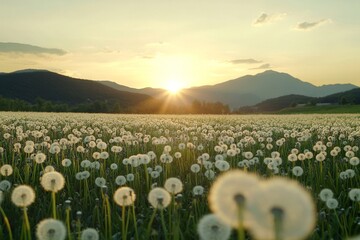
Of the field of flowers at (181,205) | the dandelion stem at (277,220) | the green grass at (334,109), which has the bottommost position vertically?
the field of flowers at (181,205)

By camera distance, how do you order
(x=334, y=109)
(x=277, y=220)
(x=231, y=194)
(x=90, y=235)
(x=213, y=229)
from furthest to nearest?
1. (x=334, y=109)
2. (x=90, y=235)
3. (x=213, y=229)
4. (x=231, y=194)
5. (x=277, y=220)

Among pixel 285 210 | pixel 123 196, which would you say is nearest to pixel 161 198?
pixel 123 196

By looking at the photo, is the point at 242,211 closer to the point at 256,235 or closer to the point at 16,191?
Result: the point at 256,235

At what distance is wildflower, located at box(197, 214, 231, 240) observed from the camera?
1.94m

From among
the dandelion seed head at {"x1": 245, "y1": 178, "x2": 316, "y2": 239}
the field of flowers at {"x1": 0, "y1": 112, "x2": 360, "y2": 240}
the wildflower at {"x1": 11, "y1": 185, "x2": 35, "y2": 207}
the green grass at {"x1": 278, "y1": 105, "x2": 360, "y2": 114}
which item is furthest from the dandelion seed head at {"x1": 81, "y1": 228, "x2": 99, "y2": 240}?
the green grass at {"x1": 278, "y1": 105, "x2": 360, "y2": 114}

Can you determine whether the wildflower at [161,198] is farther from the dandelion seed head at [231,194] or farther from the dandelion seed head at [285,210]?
the dandelion seed head at [285,210]

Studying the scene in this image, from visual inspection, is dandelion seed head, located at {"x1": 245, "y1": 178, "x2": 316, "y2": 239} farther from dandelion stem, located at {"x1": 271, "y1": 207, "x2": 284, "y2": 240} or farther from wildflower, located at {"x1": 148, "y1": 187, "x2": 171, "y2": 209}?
wildflower, located at {"x1": 148, "y1": 187, "x2": 171, "y2": 209}

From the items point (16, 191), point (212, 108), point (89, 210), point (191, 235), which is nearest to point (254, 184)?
point (16, 191)

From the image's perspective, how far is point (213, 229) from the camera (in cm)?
195

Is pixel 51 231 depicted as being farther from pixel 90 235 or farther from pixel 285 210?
pixel 285 210

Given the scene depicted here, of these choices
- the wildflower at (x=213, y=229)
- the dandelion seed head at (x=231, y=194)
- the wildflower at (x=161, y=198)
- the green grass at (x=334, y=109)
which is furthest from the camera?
the green grass at (x=334, y=109)

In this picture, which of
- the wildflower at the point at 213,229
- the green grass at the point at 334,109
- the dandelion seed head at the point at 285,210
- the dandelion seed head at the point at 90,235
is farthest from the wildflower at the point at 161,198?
the green grass at the point at 334,109

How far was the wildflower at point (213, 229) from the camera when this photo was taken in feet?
6.35

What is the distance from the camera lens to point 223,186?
1.43 metres
